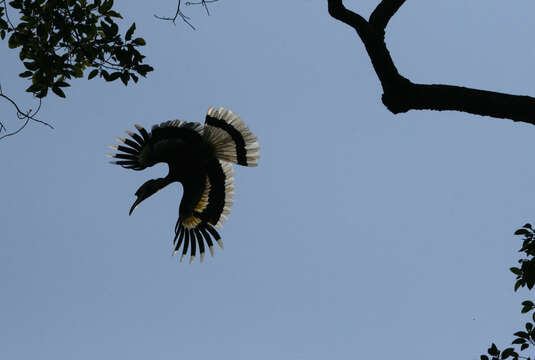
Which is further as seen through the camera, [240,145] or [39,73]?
[240,145]

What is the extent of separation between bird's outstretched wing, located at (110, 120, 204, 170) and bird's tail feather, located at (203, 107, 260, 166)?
6.4 inches

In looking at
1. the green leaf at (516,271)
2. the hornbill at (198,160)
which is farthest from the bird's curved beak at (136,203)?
the green leaf at (516,271)

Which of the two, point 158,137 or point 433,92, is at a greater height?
point 158,137

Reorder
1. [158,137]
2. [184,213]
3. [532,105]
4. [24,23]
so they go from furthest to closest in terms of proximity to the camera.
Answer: [184,213] < [158,137] < [24,23] < [532,105]

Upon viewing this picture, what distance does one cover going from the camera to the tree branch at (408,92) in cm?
368

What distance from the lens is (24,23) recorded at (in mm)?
5656

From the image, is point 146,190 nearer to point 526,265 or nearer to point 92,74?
point 92,74

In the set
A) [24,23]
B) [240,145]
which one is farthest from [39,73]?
[240,145]

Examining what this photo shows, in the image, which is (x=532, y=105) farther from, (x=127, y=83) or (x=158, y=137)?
(x=158, y=137)

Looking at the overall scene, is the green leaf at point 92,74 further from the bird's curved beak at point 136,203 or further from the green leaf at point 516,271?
the green leaf at point 516,271

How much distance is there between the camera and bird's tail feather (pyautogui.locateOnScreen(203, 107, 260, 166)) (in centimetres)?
701

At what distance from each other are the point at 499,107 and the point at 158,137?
400cm

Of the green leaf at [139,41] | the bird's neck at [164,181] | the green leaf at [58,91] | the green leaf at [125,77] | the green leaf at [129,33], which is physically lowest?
the bird's neck at [164,181]

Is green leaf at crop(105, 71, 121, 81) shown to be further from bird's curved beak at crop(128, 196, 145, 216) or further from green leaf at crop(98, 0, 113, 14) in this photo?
bird's curved beak at crop(128, 196, 145, 216)
